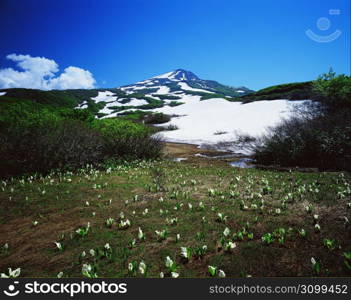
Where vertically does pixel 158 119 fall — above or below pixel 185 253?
above

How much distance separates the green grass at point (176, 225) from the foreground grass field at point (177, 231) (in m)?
0.02

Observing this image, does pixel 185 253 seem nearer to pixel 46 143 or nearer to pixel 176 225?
pixel 176 225

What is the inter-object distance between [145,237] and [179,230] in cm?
80

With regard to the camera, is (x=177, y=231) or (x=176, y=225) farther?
(x=176, y=225)

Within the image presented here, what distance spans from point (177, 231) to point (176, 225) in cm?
29

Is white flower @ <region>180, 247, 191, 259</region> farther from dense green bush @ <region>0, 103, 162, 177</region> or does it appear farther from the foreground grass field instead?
dense green bush @ <region>0, 103, 162, 177</region>

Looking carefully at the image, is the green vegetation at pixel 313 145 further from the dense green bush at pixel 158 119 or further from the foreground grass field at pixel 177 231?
the dense green bush at pixel 158 119

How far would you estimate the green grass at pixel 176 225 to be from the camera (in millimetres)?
3350

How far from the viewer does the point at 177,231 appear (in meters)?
4.61

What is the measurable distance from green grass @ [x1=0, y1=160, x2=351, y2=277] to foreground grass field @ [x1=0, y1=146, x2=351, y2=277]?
0.07 feet

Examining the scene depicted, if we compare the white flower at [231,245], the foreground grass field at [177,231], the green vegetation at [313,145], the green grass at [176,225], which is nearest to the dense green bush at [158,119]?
the green vegetation at [313,145]

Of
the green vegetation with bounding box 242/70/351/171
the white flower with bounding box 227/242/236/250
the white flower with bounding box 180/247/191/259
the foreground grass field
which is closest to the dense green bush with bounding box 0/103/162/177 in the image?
the foreground grass field

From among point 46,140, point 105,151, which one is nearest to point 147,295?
point 46,140

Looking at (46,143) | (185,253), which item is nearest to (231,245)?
(185,253)
